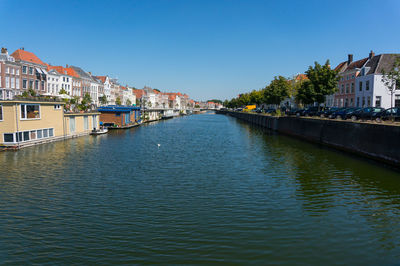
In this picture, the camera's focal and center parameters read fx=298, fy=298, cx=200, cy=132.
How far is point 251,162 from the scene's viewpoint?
31.8 metres

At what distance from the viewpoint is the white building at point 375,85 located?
2332 inches

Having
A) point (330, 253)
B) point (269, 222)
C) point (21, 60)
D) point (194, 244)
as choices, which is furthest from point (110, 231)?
point (21, 60)

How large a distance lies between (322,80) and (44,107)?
168 feet

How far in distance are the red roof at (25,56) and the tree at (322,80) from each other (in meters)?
66.7

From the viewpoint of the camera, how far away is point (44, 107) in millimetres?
42688

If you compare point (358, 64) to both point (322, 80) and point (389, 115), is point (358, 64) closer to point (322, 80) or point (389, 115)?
point (322, 80)

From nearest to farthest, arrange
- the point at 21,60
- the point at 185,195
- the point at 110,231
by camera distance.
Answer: the point at 110,231
the point at 185,195
the point at 21,60

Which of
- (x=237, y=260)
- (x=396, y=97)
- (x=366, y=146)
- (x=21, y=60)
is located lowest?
(x=237, y=260)

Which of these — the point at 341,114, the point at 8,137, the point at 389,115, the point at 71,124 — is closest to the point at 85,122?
the point at 71,124

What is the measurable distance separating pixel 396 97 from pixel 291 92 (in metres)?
45.1

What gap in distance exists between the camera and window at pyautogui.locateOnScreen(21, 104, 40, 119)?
3828 centimetres

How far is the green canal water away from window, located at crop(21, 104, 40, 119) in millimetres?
10109

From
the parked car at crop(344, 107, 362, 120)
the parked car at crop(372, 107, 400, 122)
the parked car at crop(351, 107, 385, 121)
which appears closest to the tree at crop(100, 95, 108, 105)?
the parked car at crop(344, 107, 362, 120)

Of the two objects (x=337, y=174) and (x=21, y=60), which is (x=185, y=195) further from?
(x=21, y=60)
